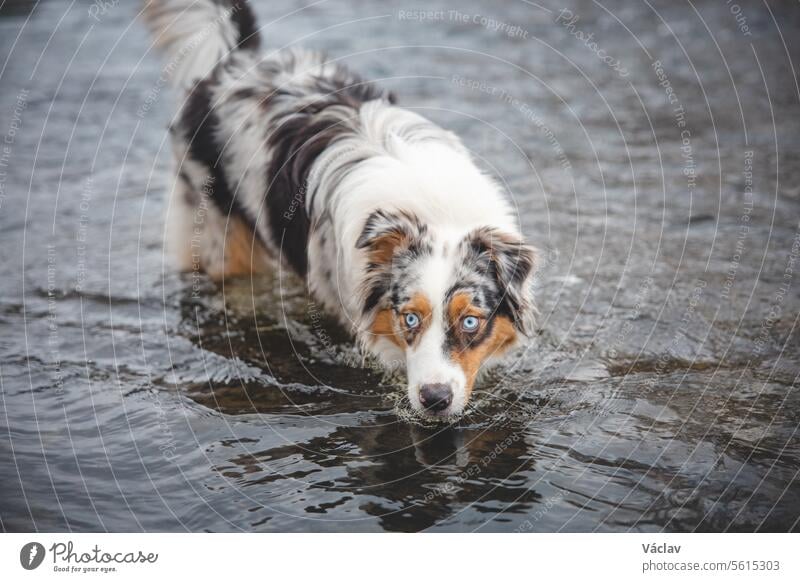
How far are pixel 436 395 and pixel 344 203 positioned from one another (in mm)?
1333

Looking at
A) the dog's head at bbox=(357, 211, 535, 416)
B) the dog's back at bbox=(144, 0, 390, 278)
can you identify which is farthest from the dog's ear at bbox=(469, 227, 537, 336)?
the dog's back at bbox=(144, 0, 390, 278)

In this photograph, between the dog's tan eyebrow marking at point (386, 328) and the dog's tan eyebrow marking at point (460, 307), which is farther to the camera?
the dog's tan eyebrow marking at point (386, 328)

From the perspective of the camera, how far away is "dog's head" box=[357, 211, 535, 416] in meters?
3.81

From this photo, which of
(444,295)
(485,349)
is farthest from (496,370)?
(444,295)

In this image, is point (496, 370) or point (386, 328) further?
point (496, 370)

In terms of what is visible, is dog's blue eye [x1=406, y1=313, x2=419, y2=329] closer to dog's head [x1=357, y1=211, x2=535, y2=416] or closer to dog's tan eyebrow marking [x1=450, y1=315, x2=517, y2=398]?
dog's head [x1=357, y1=211, x2=535, y2=416]

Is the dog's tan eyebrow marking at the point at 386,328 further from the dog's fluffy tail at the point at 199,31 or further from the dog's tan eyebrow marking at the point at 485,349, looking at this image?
the dog's fluffy tail at the point at 199,31

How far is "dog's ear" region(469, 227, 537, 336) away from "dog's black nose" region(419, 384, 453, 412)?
603 mm

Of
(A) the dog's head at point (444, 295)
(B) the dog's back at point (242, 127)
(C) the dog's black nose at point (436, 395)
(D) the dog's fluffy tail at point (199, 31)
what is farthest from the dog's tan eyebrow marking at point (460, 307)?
(D) the dog's fluffy tail at point (199, 31)

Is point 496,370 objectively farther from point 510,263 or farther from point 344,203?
point 344,203

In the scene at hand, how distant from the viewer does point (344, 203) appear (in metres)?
4.52

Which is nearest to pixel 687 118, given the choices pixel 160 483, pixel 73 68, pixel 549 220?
pixel 549 220

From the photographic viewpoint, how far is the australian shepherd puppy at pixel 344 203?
393 cm

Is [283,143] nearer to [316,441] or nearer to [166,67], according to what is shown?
[166,67]
